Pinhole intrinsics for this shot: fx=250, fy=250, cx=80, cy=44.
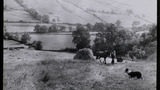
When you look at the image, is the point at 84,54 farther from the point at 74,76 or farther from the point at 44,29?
the point at 44,29

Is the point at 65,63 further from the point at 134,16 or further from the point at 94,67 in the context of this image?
the point at 134,16

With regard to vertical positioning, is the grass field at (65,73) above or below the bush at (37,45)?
below

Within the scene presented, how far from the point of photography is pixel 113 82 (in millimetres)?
2604

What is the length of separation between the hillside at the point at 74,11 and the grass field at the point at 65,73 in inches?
15.2

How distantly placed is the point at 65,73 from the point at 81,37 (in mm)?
422

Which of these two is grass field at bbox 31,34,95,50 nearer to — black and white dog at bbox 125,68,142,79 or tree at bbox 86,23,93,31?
tree at bbox 86,23,93,31

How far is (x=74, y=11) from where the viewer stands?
2.68 meters

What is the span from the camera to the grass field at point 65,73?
2.40 metres

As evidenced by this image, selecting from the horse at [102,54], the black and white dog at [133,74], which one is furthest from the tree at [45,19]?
the black and white dog at [133,74]

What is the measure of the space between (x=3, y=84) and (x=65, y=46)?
723 millimetres

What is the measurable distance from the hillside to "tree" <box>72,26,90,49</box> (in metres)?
0.10

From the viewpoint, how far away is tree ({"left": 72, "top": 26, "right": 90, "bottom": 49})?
263cm

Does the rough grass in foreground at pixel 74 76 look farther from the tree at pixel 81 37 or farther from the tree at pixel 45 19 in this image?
the tree at pixel 45 19

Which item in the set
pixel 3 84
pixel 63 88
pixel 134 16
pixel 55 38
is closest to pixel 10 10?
pixel 55 38
